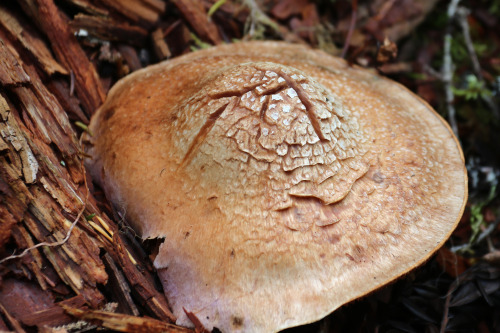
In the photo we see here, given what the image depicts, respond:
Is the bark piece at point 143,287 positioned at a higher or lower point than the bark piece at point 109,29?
lower

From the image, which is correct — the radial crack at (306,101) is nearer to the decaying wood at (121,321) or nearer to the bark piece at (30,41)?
the decaying wood at (121,321)

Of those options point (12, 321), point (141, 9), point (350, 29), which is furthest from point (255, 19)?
point (12, 321)

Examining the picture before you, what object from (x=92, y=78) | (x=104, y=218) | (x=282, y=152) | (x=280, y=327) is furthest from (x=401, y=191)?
(x=92, y=78)

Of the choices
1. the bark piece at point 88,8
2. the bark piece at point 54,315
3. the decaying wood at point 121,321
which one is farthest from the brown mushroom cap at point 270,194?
the bark piece at point 88,8

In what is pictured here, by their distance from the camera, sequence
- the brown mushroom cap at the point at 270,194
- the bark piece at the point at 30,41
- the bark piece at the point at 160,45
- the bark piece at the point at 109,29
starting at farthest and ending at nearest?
the bark piece at the point at 160,45 → the bark piece at the point at 109,29 → the bark piece at the point at 30,41 → the brown mushroom cap at the point at 270,194

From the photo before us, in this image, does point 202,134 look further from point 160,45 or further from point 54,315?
point 160,45

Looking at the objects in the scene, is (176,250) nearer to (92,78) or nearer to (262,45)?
(92,78)
